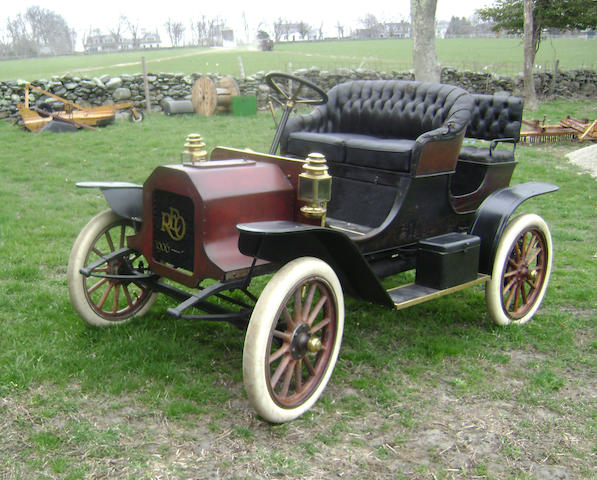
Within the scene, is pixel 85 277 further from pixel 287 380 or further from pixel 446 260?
pixel 446 260

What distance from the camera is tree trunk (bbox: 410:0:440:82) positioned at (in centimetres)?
1215

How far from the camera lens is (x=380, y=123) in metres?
4.83

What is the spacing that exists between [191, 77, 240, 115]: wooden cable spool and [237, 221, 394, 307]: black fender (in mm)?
11843

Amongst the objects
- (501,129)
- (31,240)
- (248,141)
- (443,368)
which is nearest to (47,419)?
(443,368)

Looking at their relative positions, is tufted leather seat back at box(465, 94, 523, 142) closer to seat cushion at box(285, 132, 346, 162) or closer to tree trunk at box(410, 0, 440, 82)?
seat cushion at box(285, 132, 346, 162)

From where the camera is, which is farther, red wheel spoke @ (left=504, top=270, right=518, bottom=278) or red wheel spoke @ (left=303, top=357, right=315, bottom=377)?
red wheel spoke @ (left=504, top=270, right=518, bottom=278)

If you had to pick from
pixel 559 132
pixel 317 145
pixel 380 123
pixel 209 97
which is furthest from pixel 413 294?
pixel 209 97

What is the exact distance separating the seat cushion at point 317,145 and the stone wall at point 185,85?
11.1 metres

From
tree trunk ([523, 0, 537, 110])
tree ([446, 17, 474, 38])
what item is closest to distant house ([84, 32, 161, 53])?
tree ([446, 17, 474, 38])

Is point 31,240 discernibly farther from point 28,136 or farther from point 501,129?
point 28,136

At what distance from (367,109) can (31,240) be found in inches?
128

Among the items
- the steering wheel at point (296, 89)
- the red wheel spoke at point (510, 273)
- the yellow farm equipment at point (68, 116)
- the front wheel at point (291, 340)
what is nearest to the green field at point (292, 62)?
the yellow farm equipment at point (68, 116)

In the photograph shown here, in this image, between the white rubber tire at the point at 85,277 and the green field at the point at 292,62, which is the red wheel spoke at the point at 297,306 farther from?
the green field at the point at 292,62

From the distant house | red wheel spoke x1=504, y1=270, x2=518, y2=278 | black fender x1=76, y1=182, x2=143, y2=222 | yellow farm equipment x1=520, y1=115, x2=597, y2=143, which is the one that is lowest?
red wheel spoke x1=504, y1=270, x2=518, y2=278
